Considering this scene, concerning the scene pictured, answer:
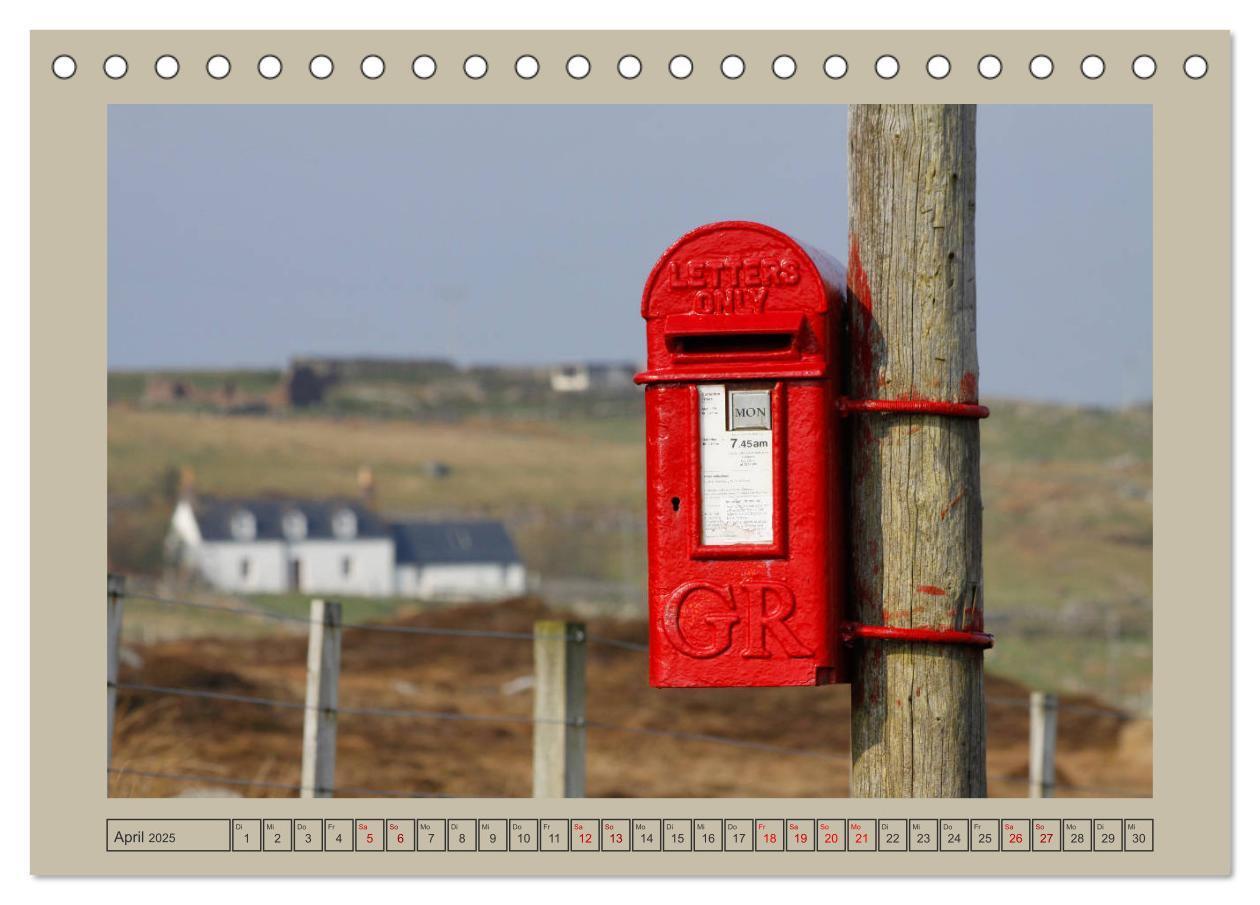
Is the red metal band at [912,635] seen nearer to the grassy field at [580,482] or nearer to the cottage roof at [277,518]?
the grassy field at [580,482]

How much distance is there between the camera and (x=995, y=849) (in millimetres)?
3529

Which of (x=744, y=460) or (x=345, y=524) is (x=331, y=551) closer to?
(x=345, y=524)

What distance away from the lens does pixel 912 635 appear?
3641mm

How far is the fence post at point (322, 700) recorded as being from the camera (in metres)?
6.10

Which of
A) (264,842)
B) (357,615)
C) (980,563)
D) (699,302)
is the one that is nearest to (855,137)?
(699,302)

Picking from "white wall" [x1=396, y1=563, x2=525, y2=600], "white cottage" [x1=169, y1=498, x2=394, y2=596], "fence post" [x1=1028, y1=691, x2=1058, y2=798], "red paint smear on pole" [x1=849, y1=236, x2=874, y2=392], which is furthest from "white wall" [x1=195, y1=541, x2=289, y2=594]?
"red paint smear on pole" [x1=849, y1=236, x2=874, y2=392]

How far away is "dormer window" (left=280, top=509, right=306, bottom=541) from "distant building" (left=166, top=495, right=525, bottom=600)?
32 millimetres

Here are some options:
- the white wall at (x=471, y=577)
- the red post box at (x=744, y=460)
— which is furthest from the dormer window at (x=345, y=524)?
the red post box at (x=744, y=460)

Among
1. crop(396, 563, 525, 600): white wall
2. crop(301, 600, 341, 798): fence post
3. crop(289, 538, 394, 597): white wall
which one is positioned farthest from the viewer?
crop(289, 538, 394, 597): white wall

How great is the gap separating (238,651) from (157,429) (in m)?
36.8

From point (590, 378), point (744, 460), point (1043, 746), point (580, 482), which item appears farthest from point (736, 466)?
point (590, 378)

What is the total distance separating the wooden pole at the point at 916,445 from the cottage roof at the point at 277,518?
174 ft

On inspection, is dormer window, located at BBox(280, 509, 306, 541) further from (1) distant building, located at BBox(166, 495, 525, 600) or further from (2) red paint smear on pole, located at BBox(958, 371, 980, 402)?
(2) red paint smear on pole, located at BBox(958, 371, 980, 402)

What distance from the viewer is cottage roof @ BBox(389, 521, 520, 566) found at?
55562mm
